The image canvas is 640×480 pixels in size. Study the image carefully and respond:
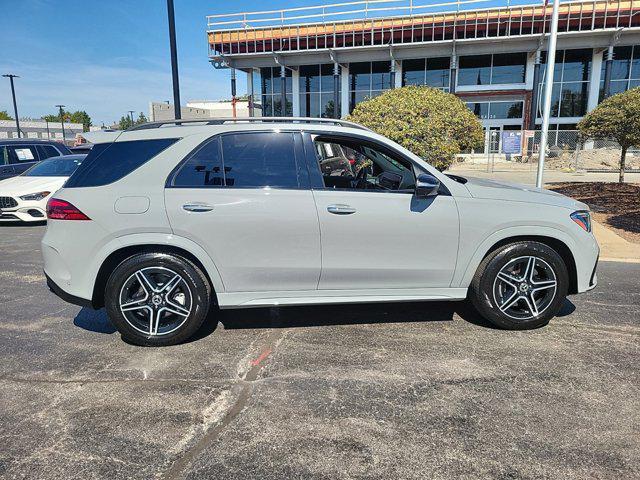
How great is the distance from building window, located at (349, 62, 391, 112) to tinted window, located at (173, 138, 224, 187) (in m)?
32.8

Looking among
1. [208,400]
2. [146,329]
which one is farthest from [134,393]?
[146,329]

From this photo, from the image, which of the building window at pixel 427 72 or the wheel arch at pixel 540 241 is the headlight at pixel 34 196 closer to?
the wheel arch at pixel 540 241

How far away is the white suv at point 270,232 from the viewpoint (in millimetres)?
3822

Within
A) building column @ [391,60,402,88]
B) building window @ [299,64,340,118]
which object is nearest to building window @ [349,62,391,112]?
building column @ [391,60,402,88]

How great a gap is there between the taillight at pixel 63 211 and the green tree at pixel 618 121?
12294mm

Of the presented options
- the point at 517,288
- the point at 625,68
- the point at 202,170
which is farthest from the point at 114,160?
the point at 625,68

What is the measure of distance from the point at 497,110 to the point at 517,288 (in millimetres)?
32541

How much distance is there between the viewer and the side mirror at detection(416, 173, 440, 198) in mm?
3889

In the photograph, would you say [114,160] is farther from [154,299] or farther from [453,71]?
[453,71]

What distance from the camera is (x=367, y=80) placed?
118 ft

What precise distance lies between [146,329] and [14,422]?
3.93 feet

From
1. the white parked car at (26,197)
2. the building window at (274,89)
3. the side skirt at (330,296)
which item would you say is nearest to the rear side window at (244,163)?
the side skirt at (330,296)

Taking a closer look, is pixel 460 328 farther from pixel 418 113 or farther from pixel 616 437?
pixel 418 113

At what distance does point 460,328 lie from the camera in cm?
432
